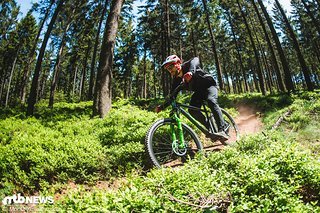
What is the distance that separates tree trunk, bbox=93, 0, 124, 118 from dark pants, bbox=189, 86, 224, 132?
475 centimetres

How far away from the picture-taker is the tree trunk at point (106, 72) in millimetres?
9957

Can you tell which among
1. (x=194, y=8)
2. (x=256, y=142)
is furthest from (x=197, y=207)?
(x=194, y=8)

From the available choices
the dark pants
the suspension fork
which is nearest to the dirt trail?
the dark pants

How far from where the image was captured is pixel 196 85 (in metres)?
6.15

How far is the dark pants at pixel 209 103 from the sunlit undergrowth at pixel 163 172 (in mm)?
839

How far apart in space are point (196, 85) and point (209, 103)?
59 cm

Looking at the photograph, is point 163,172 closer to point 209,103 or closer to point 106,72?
point 209,103

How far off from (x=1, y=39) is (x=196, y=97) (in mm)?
42947

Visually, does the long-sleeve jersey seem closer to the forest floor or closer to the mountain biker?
the mountain biker

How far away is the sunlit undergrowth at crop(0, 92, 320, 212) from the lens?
9.18 feet

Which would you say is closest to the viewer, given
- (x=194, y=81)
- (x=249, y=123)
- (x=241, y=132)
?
(x=194, y=81)

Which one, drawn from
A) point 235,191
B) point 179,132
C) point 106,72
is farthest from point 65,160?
point 106,72

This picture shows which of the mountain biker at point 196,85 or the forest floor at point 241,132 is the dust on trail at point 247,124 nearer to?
the forest floor at point 241,132

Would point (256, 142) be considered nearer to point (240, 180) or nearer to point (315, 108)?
point (240, 180)
